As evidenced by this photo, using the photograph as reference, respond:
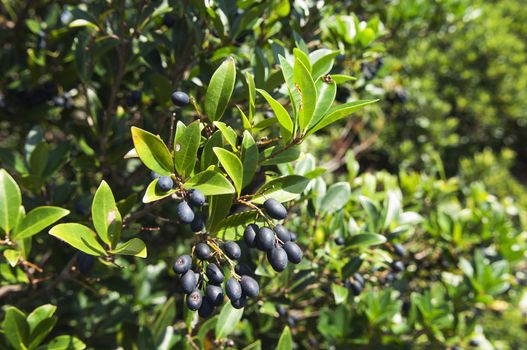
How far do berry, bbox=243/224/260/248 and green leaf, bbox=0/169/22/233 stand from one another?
63 cm

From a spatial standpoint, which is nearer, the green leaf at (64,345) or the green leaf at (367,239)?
the green leaf at (64,345)

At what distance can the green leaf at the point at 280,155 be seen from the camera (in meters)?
1.04

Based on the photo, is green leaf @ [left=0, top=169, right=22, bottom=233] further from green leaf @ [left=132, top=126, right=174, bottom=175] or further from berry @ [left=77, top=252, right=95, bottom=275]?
green leaf @ [left=132, top=126, right=174, bottom=175]

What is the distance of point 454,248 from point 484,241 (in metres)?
0.15

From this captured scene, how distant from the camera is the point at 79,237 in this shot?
1.04m

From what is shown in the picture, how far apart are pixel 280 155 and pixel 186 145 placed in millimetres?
230

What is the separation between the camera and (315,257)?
58.6 inches

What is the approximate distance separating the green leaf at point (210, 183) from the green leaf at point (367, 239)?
0.63 metres

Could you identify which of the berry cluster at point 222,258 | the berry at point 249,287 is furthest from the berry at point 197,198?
the berry at point 249,287

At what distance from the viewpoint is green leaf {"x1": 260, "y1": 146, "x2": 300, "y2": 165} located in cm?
104

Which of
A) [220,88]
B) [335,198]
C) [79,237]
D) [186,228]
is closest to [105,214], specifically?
[79,237]

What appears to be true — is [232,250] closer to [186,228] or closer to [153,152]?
[153,152]

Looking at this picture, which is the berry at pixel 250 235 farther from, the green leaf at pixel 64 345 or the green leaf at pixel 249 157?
the green leaf at pixel 64 345

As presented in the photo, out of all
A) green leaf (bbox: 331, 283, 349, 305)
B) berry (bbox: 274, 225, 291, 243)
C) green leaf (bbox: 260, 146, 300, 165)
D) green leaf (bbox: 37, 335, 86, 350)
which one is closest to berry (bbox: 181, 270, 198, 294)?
berry (bbox: 274, 225, 291, 243)
